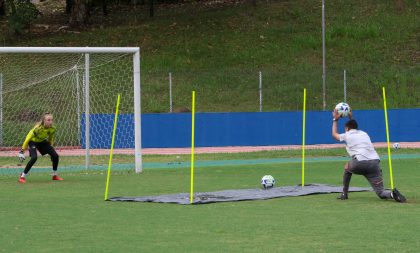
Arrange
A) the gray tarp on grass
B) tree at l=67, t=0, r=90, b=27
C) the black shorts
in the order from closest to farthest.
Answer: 1. the gray tarp on grass
2. the black shorts
3. tree at l=67, t=0, r=90, b=27

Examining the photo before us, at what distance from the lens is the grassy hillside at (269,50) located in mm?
43906

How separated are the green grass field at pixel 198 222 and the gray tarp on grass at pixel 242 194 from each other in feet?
1.34

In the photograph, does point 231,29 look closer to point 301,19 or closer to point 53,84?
point 301,19

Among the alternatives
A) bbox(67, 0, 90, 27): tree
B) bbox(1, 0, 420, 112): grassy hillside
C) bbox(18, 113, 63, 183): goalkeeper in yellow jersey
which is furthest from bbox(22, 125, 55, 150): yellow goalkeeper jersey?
bbox(67, 0, 90, 27): tree

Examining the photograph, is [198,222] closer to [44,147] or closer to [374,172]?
[374,172]

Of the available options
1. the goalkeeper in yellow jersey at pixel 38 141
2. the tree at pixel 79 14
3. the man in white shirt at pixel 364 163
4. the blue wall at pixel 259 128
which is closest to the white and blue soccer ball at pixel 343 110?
the man in white shirt at pixel 364 163

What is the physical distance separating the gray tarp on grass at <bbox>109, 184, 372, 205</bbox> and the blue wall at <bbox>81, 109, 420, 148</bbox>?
58.1 feet

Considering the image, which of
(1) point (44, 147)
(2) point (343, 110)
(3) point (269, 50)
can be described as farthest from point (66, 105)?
(3) point (269, 50)

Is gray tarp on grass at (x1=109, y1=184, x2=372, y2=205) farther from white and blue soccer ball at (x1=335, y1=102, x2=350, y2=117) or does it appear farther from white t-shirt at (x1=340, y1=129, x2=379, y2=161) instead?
white and blue soccer ball at (x1=335, y1=102, x2=350, y2=117)

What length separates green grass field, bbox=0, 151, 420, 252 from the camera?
1171cm

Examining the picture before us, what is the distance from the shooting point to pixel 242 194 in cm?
1808

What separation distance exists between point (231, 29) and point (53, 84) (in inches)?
881

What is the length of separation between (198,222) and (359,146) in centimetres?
410

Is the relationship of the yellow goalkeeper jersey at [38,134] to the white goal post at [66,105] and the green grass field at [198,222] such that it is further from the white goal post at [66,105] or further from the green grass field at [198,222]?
the white goal post at [66,105]
